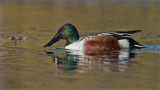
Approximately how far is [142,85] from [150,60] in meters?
2.10

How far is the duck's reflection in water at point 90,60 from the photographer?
6.43 m

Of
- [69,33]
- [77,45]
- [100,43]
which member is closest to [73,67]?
[100,43]

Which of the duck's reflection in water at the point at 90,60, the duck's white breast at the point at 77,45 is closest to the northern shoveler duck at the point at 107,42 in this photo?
the duck's white breast at the point at 77,45

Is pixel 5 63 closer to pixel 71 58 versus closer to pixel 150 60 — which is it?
pixel 71 58

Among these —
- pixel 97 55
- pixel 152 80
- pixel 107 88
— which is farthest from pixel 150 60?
pixel 107 88

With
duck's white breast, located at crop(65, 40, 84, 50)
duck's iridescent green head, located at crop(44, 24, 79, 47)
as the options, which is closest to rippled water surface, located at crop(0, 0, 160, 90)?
duck's white breast, located at crop(65, 40, 84, 50)

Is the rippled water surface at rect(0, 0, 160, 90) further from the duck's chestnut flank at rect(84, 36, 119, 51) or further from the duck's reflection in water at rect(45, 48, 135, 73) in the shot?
the duck's chestnut flank at rect(84, 36, 119, 51)

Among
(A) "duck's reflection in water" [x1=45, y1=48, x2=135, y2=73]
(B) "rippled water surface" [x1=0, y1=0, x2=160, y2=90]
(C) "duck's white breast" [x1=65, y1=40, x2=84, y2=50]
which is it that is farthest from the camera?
(C) "duck's white breast" [x1=65, y1=40, x2=84, y2=50]

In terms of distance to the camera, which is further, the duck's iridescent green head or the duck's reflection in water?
the duck's iridescent green head

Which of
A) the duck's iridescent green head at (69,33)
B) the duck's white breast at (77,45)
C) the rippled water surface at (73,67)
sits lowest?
the rippled water surface at (73,67)

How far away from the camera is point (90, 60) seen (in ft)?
23.6

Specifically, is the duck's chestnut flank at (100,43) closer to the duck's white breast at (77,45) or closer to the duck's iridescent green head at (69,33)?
the duck's white breast at (77,45)

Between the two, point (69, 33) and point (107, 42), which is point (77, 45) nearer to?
point (69, 33)

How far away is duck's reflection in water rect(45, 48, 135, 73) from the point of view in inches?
253
